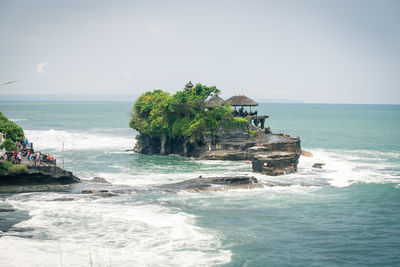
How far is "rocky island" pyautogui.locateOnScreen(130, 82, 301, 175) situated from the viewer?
216 ft

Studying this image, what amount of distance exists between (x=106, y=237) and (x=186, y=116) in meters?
39.4

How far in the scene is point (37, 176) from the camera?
139 feet

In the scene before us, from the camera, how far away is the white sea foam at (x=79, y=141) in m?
81.2

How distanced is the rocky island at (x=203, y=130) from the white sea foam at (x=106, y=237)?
28.3m

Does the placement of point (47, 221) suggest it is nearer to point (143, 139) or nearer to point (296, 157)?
point (296, 157)

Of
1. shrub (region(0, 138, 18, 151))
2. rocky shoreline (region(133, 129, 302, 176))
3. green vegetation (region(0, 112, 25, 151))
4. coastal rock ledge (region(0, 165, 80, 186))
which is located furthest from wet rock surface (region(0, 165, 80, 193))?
rocky shoreline (region(133, 129, 302, 176))

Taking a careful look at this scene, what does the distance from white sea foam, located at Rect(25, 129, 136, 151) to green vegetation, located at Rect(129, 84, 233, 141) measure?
12.6 metres

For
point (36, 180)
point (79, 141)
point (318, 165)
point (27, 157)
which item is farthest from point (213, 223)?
point (79, 141)

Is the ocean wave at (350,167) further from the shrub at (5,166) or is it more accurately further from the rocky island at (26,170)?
the shrub at (5,166)

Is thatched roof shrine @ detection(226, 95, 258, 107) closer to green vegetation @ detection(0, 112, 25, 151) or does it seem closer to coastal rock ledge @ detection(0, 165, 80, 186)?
green vegetation @ detection(0, 112, 25, 151)

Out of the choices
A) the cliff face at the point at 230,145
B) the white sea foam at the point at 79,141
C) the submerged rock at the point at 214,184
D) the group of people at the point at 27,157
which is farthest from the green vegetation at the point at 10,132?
the white sea foam at the point at 79,141

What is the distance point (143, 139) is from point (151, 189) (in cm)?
3077

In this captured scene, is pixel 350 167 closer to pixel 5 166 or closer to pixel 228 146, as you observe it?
pixel 228 146

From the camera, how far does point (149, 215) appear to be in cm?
3572
